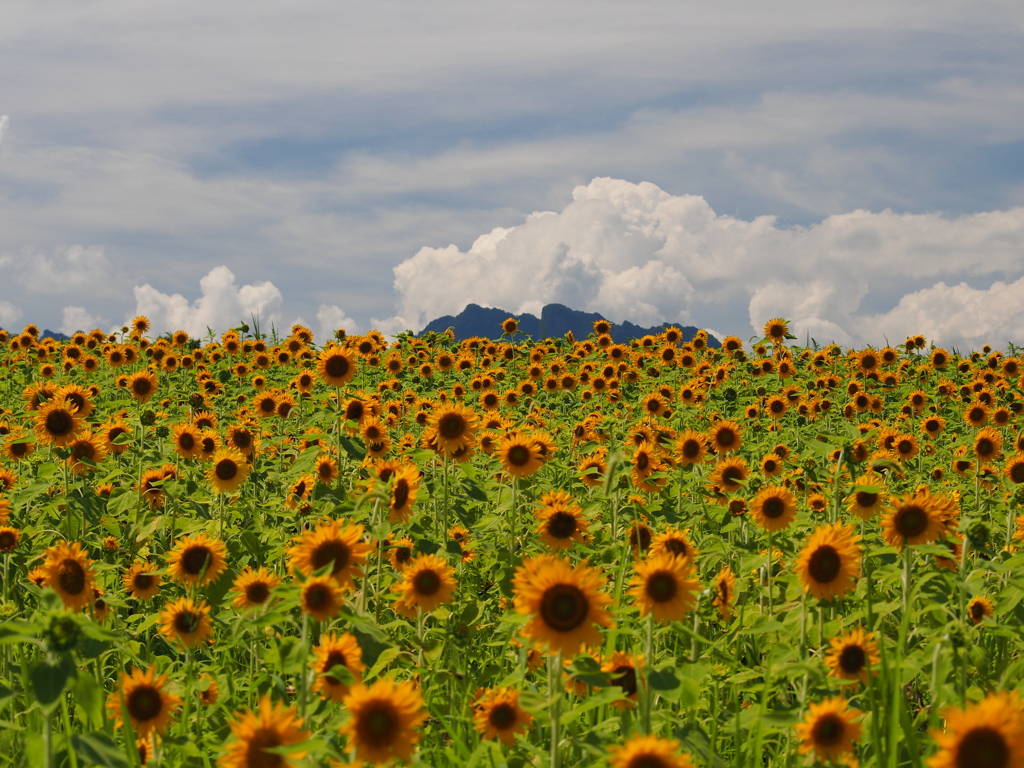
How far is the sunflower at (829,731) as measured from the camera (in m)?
2.69

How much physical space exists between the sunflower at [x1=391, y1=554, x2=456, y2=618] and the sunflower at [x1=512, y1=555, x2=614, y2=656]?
146 centimetres

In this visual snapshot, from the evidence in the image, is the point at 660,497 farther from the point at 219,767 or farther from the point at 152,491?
the point at 219,767

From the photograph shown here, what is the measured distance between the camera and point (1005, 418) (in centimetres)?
1067

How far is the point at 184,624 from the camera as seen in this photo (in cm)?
386

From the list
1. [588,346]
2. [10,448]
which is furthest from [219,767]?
[588,346]

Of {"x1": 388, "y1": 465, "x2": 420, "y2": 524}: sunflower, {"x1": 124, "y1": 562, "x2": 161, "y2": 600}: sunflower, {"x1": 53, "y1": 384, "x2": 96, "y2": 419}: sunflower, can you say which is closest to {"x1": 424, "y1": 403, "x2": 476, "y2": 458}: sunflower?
{"x1": 388, "y1": 465, "x2": 420, "y2": 524}: sunflower

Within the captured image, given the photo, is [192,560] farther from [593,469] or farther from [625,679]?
[593,469]

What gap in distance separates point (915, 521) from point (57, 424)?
6417 mm

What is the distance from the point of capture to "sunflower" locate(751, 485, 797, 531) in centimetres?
488

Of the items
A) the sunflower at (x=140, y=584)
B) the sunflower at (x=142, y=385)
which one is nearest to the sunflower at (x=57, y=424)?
the sunflower at (x=140, y=584)

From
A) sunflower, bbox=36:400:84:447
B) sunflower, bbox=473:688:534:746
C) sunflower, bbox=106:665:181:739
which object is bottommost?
sunflower, bbox=473:688:534:746

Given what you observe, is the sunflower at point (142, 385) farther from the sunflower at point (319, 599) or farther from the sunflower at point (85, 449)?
the sunflower at point (319, 599)

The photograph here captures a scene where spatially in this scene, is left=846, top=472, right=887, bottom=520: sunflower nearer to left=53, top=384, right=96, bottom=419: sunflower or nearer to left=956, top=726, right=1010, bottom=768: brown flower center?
left=956, top=726, right=1010, bottom=768: brown flower center

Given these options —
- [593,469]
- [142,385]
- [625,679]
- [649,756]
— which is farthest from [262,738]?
[142,385]
